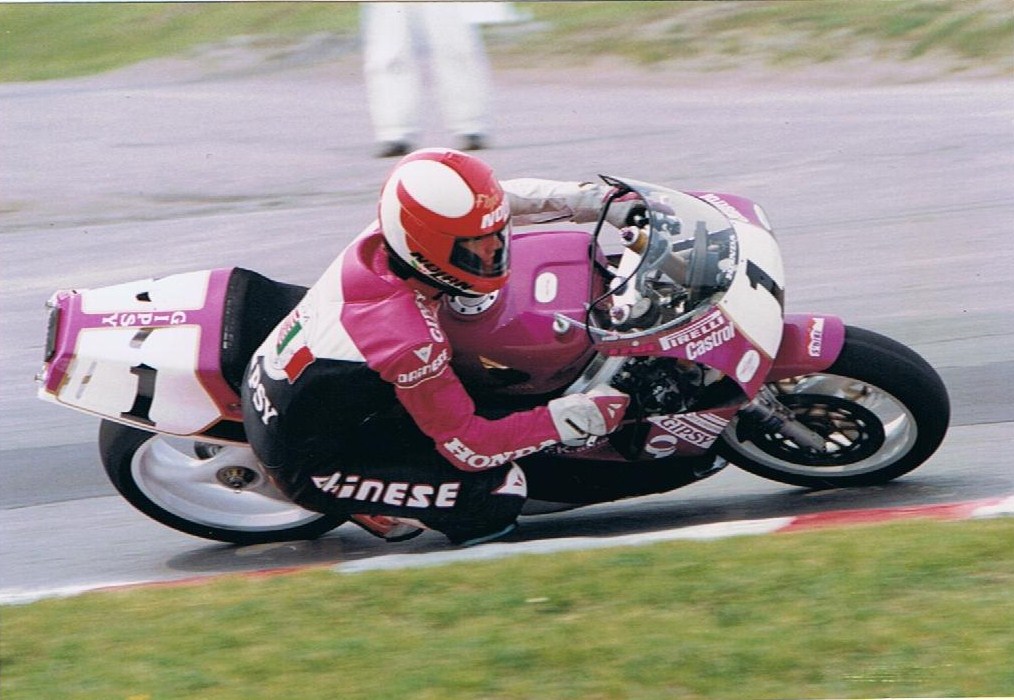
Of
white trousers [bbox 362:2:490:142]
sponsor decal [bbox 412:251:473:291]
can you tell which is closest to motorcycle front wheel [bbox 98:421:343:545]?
sponsor decal [bbox 412:251:473:291]

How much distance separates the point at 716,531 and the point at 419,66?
5.38 metres

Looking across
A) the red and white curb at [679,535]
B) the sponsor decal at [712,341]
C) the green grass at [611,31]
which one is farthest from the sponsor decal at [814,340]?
the green grass at [611,31]

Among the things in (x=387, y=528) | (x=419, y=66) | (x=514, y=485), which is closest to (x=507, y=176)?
(x=419, y=66)

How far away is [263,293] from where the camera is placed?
4.91 meters

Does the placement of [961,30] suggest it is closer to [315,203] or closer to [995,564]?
[315,203]

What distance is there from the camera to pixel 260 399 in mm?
4480

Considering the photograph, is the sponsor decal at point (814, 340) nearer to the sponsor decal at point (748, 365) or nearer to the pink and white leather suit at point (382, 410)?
the sponsor decal at point (748, 365)

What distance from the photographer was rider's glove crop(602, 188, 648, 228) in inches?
181

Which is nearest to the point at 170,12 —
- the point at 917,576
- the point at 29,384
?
the point at 29,384

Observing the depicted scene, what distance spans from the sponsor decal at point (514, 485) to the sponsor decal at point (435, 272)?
77 centimetres

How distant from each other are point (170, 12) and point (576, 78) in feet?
11.9

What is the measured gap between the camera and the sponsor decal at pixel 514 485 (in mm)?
4621

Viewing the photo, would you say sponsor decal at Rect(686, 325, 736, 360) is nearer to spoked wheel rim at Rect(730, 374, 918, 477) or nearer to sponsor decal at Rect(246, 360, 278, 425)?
spoked wheel rim at Rect(730, 374, 918, 477)

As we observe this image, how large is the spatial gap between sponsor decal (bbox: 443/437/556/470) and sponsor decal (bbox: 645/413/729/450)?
0.37 meters
